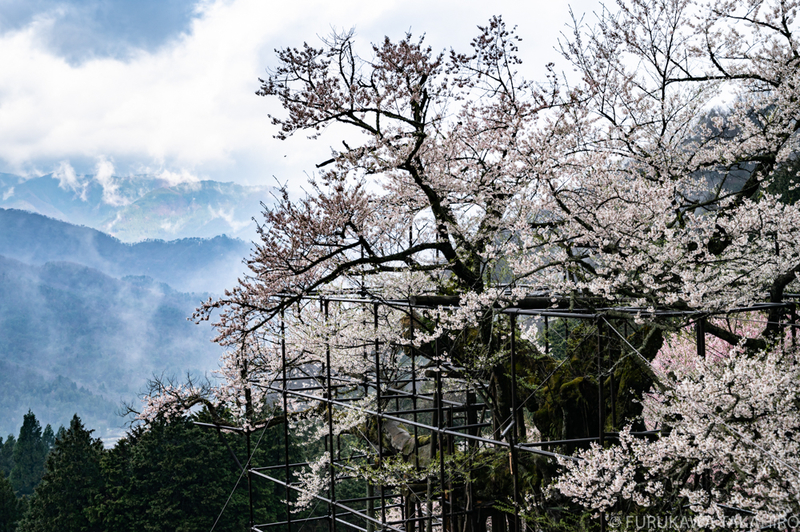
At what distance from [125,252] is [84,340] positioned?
57.1 m

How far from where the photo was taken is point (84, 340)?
389 feet

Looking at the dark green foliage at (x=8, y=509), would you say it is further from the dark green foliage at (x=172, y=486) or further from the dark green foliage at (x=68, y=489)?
the dark green foliage at (x=172, y=486)

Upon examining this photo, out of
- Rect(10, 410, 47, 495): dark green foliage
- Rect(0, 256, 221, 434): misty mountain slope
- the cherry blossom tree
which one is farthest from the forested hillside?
Rect(0, 256, 221, 434): misty mountain slope

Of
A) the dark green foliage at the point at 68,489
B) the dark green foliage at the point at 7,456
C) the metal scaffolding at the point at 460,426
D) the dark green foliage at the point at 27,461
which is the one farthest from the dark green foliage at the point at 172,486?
the dark green foliage at the point at 7,456

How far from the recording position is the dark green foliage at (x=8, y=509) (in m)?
25.0

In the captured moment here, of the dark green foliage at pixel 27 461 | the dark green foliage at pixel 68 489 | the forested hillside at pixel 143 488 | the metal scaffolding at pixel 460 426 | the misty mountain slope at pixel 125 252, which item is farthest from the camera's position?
the misty mountain slope at pixel 125 252

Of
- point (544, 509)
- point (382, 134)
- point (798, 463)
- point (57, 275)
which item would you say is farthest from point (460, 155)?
point (57, 275)

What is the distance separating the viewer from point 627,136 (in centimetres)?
685

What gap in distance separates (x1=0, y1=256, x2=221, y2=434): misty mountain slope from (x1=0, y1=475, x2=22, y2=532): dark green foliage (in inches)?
3263

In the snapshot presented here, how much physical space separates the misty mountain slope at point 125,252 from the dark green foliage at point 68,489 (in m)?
139

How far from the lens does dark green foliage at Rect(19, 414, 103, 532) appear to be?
73.9 ft

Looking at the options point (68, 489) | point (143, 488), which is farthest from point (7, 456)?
point (143, 488)

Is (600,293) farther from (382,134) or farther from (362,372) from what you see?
(362,372)

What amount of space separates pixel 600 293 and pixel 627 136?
80.2 inches
